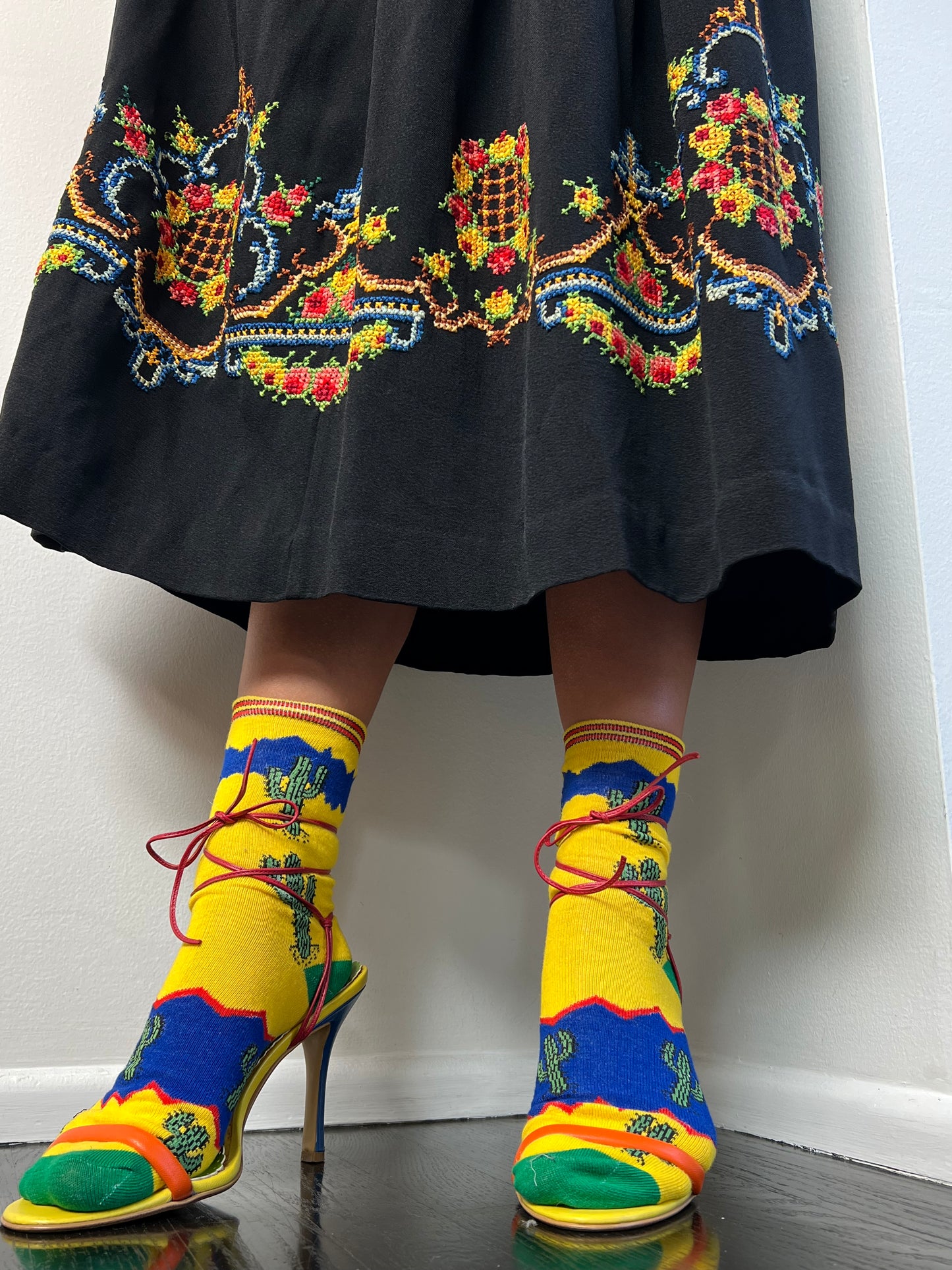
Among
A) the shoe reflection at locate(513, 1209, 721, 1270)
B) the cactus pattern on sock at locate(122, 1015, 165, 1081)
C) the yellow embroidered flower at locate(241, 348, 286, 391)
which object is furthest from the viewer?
the yellow embroidered flower at locate(241, 348, 286, 391)

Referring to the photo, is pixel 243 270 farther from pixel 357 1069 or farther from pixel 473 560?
pixel 357 1069

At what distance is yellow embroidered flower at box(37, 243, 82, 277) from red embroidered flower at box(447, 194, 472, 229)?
0.80 feet

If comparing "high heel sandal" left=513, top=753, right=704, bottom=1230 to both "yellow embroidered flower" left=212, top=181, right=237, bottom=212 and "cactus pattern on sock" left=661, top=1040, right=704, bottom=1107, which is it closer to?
"cactus pattern on sock" left=661, top=1040, right=704, bottom=1107

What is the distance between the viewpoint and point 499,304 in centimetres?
61

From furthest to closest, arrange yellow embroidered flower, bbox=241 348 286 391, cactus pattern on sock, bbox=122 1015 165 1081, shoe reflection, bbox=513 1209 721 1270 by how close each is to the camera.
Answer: yellow embroidered flower, bbox=241 348 286 391 < cactus pattern on sock, bbox=122 1015 165 1081 < shoe reflection, bbox=513 1209 721 1270

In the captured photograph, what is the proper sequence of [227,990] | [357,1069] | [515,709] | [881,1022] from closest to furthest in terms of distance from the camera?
[227,990]
[881,1022]
[357,1069]
[515,709]

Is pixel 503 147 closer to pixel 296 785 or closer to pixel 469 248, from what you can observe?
pixel 469 248

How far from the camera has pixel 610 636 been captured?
628 mm

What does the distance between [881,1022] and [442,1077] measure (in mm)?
385

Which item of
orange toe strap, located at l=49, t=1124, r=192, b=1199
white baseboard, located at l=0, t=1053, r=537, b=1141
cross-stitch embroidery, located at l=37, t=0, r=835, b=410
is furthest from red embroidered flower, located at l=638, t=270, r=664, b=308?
white baseboard, located at l=0, t=1053, r=537, b=1141

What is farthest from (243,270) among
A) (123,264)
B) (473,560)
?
(473,560)

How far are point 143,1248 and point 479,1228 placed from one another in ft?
0.51

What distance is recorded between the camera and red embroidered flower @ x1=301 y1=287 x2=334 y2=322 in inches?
25.0

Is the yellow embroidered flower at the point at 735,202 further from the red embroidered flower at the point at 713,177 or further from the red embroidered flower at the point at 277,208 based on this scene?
the red embroidered flower at the point at 277,208
